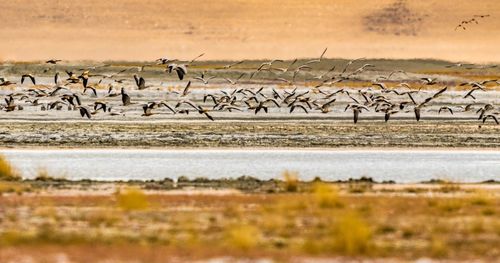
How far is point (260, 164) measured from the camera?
1644 inches

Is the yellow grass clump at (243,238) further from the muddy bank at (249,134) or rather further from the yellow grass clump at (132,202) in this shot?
the muddy bank at (249,134)

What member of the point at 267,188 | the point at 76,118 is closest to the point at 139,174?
the point at 267,188

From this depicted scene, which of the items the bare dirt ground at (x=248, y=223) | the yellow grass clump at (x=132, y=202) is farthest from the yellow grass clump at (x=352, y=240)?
the yellow grass clump at (x=132, y=202)

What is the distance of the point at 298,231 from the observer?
23.9 m

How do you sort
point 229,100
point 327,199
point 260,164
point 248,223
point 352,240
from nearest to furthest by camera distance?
1. point 352,240
2. point 248,223
3. point 327,199
4. point 260,164
5. point 229,100

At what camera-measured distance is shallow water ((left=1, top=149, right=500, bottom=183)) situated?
1485 inches

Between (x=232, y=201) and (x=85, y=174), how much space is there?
30.3 ft

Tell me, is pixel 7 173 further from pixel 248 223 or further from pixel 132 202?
pixel 248 223

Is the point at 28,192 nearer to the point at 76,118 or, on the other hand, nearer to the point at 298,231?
the point at 298,231

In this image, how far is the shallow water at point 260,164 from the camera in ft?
124

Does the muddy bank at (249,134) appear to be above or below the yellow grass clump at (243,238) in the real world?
below


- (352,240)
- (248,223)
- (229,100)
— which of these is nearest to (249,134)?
(229,100)

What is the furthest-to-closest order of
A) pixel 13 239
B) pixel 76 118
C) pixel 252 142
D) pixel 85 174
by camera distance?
pixel 76 118 < pixel 252 142 < pixel 85 174 < pixel 13 239

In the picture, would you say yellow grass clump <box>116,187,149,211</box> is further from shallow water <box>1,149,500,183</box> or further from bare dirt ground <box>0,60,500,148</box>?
bare dirt ground <box>0,60,500,148</box>
